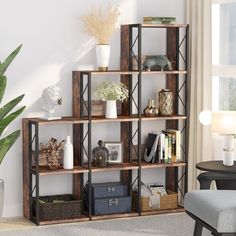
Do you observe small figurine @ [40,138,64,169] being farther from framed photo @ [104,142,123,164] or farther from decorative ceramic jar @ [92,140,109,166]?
framed photo @ [104,142,123,164]

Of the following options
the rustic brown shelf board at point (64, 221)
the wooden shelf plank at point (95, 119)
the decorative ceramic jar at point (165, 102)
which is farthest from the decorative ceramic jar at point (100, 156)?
the decorative ceramic jar at point (165, 102)

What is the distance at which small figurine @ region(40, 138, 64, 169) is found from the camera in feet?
19.4

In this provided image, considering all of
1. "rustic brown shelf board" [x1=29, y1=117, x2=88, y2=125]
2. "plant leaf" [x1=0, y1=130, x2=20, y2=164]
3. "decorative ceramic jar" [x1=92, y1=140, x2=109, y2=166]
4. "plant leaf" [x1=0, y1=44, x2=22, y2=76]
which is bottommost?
"decorative ceramic jar" [x1=92, y1=140, x2=109, y2=166]

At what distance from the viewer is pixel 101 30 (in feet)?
19.9

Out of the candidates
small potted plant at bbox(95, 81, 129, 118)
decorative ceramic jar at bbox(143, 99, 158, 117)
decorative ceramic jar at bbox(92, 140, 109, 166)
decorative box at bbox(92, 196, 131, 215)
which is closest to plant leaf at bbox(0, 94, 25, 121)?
small potted plant at bbox(95, 81, 129, 118)

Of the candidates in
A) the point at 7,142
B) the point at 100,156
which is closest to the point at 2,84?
the point at 7,142

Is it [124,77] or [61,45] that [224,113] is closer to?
[124,77]

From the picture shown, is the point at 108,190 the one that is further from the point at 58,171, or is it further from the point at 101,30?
the point at 101,30

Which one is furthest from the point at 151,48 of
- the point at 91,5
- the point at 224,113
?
the point at 224,113

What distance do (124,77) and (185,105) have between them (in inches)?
24.5

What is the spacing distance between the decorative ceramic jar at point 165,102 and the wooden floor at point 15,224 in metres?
1.55

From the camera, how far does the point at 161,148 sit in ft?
20.7

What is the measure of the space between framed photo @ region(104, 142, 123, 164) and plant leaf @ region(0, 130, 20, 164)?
927 millimetres

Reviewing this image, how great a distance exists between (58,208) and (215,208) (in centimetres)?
177
